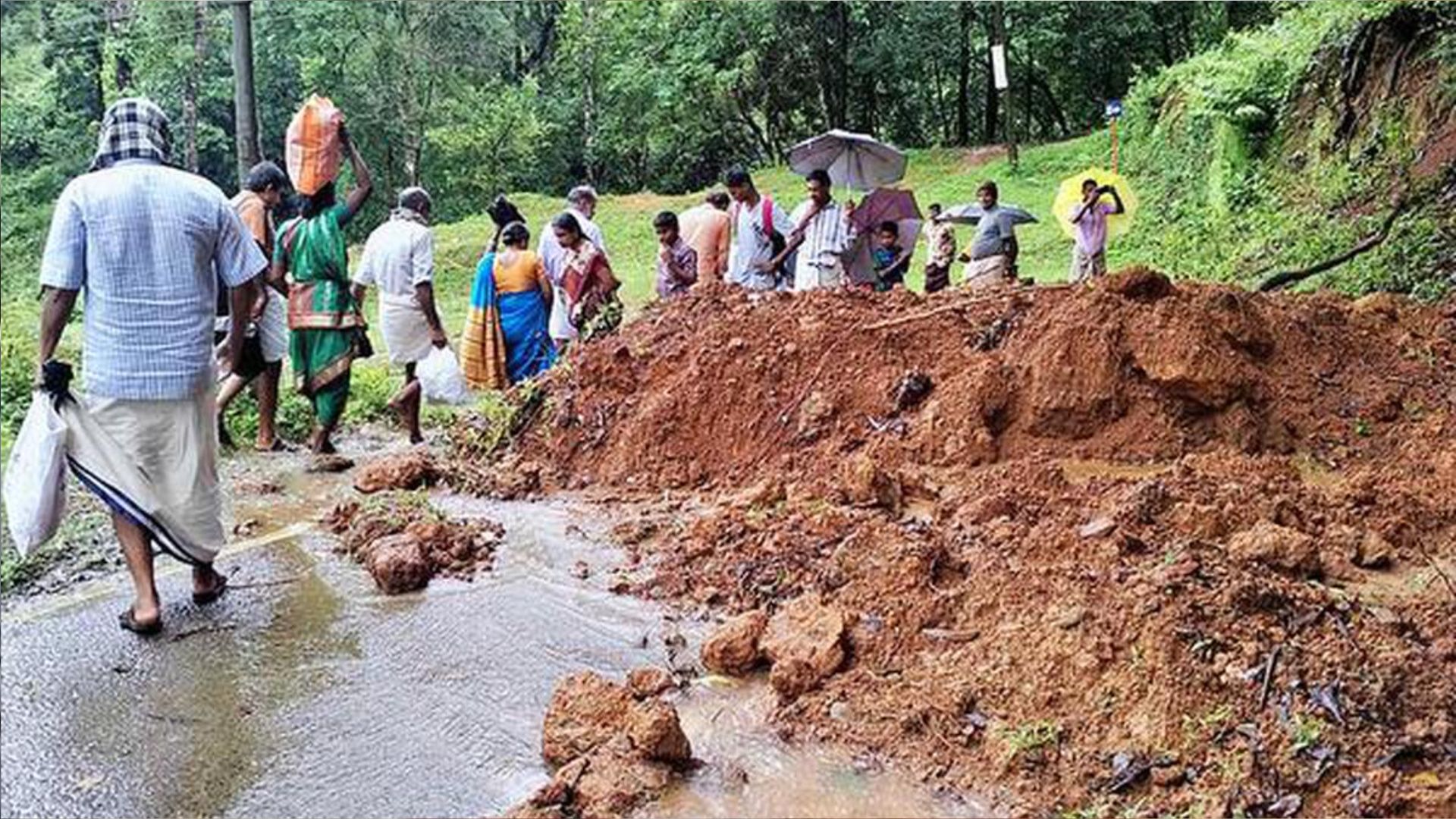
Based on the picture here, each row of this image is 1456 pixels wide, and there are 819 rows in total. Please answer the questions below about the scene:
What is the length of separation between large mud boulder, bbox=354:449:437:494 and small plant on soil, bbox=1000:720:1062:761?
12.7ft

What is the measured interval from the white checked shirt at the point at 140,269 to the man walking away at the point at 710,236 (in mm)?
5124

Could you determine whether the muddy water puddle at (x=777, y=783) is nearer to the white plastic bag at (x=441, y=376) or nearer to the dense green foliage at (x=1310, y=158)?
the white plastic bag at (x=441, y=376)

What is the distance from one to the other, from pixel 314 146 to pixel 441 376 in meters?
1.68

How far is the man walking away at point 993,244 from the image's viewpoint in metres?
10.7

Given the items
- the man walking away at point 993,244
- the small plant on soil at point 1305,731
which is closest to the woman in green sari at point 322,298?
the small plant on soil at point 1305,731

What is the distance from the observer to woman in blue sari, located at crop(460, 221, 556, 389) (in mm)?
8250

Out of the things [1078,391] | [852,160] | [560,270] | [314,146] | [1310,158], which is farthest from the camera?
[1310,158]

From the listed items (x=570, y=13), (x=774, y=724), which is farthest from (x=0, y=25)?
(x=774, y=724)

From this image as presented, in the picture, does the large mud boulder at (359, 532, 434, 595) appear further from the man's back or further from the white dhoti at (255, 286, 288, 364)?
the man's back

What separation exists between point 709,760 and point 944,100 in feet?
104

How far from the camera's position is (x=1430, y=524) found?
485 cm

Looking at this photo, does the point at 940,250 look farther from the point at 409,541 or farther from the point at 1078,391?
the point at 409,541

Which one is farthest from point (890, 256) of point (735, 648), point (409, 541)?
point (735, 648)

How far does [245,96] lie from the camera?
9.71 meters
